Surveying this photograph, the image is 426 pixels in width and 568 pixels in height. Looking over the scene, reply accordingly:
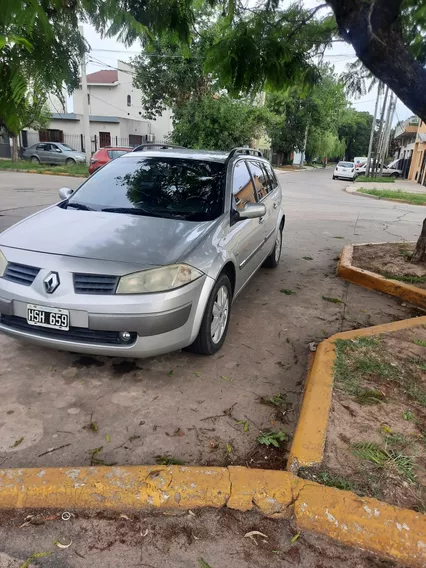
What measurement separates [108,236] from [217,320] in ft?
3.66

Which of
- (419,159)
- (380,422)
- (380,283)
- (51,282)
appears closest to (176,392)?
(51,282)

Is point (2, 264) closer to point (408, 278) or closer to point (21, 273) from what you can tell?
point (21, 273)

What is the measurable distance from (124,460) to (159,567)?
70cm

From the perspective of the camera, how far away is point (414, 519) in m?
2.06

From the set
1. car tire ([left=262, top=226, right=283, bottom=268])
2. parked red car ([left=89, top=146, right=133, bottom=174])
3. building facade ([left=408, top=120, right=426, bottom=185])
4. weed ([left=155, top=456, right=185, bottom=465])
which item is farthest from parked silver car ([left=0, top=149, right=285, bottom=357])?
building facade ([left=408, top=120, right=426, bottom=185])

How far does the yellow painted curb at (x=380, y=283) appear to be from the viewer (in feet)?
16.7

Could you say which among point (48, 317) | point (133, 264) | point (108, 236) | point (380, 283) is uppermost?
point (108, 236)

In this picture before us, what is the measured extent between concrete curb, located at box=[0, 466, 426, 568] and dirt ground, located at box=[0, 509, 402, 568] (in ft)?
0.17

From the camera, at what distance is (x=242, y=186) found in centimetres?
455

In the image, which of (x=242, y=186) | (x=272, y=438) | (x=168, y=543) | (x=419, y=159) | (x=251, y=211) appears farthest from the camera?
(x=419, y=159)

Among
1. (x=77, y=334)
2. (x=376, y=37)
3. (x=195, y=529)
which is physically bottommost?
(x=195, y=529)

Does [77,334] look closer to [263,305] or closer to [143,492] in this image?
[143,492]

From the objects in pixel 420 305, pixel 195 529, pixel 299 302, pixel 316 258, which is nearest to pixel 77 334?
pixel 195 529

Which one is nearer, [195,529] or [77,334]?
[195,529]
